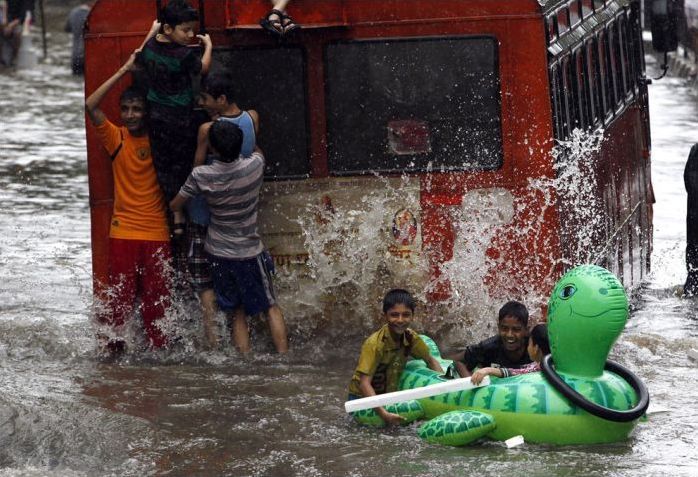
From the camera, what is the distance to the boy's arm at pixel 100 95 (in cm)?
988

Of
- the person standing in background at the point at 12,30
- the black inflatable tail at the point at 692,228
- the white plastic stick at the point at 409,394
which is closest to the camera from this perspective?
the white plastic stick at the point at 409,394

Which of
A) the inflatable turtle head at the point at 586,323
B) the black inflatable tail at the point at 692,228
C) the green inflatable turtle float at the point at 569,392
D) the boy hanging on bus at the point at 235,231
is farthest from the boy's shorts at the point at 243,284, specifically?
the black inflatable tail at the point at 692,228

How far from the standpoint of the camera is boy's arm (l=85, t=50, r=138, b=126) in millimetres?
9883

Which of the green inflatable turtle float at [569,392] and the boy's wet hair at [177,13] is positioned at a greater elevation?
the boy's wet hair at [177,13]

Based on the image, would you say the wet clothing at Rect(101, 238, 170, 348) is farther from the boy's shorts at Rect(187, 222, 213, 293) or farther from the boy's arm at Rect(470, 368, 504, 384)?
the boy's arm at Rect(470, 368, 504, 384)

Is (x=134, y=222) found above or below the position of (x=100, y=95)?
below

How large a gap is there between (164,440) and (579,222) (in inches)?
130

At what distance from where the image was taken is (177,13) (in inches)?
383

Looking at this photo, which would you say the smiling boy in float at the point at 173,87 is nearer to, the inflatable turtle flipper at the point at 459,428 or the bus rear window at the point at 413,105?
Result: the bus rear window at the point at 413,105

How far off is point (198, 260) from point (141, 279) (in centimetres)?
37

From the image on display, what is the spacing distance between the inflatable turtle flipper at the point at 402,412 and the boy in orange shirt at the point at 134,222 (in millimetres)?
2080

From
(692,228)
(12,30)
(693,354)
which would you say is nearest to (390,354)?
(693,354)

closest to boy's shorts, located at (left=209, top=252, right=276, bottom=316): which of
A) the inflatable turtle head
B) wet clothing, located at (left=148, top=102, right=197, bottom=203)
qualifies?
wet clothing, located at (left=148, top=102, right=197, bottom=203)

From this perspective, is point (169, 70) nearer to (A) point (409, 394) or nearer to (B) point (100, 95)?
(B) point (100, 95)
